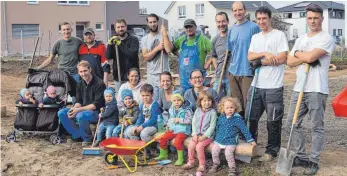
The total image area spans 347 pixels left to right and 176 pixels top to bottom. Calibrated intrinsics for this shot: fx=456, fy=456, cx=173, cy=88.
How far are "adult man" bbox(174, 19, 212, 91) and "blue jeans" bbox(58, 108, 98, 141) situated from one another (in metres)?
1.55

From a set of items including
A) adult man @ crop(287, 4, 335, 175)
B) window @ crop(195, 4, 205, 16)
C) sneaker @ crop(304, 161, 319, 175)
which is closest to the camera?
adult man @ crop(287, 4, 335, 175)

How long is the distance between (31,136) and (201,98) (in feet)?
11.3

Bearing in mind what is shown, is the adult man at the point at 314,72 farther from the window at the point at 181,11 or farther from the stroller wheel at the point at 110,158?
the window at the point at 181,11

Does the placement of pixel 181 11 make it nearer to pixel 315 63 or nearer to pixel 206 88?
pixel 206 88

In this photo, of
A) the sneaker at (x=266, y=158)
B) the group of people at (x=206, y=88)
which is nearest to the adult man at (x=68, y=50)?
the group of people at (x=206, y=88)

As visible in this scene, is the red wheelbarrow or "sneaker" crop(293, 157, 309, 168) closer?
"sneaker" crop(293, 157, 309, 168)

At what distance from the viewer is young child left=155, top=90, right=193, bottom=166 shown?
19.6 ft

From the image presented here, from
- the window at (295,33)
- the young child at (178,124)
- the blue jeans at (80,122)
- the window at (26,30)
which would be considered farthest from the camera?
the window at (295,33)

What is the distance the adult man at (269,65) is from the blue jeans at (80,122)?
2.65 metres

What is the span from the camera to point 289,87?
1484cm

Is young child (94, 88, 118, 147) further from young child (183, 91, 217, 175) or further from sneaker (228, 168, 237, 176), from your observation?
sneaker (228, 168, 237, 176)

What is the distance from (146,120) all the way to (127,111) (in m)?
0.38

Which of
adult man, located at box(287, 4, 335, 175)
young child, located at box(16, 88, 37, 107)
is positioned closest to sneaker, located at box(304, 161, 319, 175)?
adult man, located at box(287, 4, 335, 175)

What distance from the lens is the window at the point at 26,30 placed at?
31.3 m
